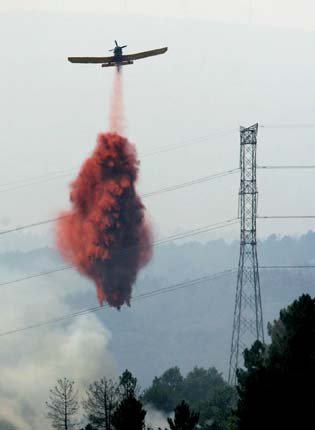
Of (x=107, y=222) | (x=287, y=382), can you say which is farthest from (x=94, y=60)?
(x=287, y=382)

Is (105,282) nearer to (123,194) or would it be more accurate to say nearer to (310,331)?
(123,194)

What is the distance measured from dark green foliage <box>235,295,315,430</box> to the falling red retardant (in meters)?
27.4

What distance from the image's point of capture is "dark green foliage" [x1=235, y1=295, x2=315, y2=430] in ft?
448

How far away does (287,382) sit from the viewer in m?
143

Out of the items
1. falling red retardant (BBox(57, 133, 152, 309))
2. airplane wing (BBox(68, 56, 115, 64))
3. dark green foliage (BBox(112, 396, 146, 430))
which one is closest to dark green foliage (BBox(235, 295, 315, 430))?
dark green foliage (BBox(112, 396, 146, 430))

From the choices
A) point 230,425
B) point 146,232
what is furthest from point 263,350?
point 146,232

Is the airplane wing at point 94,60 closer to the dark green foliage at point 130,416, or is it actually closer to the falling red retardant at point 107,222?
the falling red retardant at point 107,222

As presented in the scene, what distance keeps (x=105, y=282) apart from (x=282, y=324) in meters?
27.4

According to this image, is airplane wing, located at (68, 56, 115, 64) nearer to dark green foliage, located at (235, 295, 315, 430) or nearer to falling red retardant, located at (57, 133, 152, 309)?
falling red retardant, located at (57, 133, 152, 309)

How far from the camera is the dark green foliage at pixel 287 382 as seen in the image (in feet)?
448

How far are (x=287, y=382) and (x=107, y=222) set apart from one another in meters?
43.8

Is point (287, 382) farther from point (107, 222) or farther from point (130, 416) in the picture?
point (107, 222)

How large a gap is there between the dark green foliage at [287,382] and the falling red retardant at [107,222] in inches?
1078

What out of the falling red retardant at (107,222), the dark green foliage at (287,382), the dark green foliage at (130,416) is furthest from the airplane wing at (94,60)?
the dark green foliage at (130,416)
